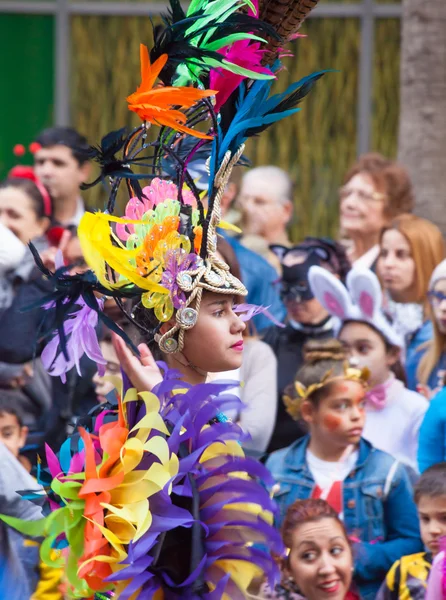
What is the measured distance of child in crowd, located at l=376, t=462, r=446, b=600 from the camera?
12.0 ft

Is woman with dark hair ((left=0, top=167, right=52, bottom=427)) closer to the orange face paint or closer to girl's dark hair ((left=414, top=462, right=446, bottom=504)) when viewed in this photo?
the orange face paint

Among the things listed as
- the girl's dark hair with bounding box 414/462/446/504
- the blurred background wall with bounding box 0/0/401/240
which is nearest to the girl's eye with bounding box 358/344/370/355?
the girl's dark hair with bounding box 414/462/446/504

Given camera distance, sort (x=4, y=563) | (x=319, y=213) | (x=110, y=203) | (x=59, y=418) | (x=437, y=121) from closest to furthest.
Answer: (x=110, y=203)
(x=4, y=563)
(x=59, y=418)
(x=437, y=121)
(x=319, y=213)

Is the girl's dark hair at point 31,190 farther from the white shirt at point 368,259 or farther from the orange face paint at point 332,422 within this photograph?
the orange face paint at point 332,422

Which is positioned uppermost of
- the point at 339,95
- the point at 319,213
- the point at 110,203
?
the point at 339,95

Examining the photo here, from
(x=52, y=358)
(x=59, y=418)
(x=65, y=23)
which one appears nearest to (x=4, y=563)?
(x=59, y=418)

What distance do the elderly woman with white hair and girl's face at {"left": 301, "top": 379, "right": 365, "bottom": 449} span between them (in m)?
1.62

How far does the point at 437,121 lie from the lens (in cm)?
613

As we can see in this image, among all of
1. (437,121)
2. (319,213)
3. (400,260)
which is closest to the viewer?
(400,260)

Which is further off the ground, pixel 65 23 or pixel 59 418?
pixel 65 23

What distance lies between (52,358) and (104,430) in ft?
0.85

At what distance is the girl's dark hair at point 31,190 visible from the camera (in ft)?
16.7

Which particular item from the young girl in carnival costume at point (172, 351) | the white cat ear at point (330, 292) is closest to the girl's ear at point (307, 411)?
the white cat ear at point (330, 292)

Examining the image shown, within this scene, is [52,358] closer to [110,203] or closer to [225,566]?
[110,203]
